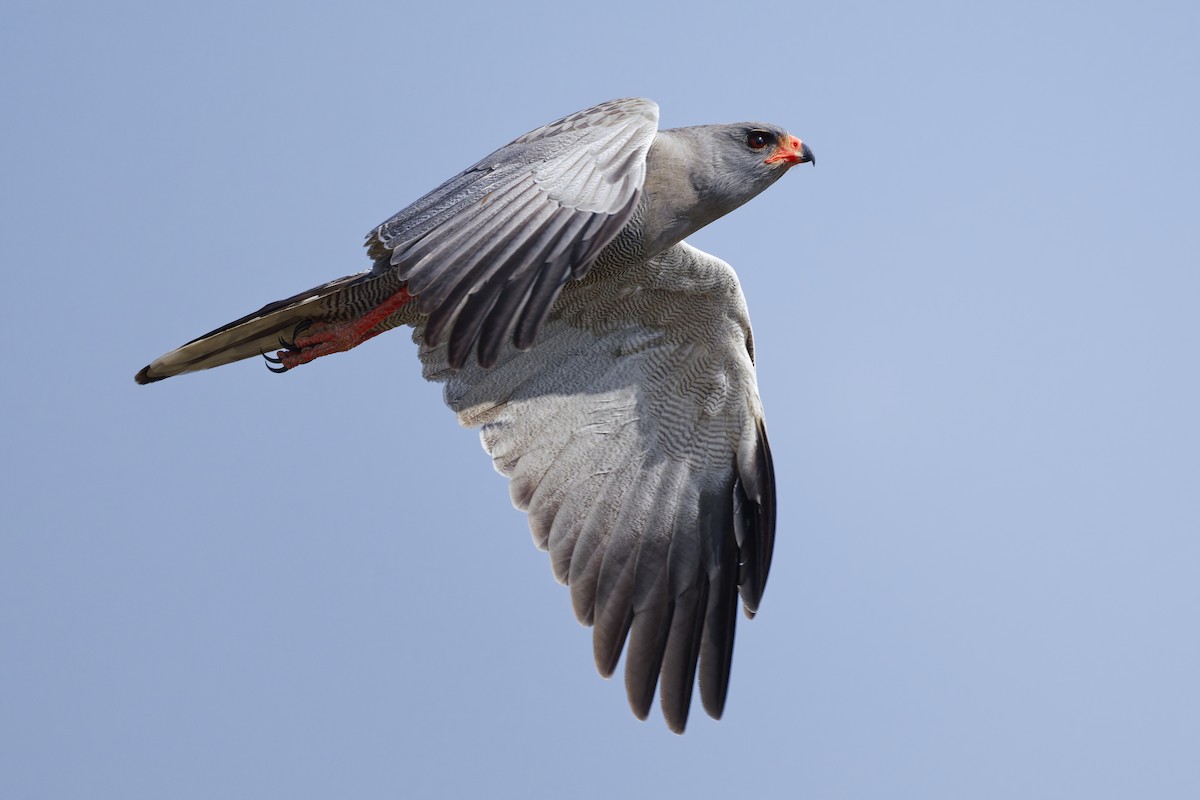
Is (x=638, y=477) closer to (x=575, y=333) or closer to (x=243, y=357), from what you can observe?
(x=575, y=333)

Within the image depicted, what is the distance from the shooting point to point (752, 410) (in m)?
9.14

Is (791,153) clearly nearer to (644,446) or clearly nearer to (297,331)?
(644,446)

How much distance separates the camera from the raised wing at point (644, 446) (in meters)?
8.72

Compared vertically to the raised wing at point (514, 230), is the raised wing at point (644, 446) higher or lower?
lower

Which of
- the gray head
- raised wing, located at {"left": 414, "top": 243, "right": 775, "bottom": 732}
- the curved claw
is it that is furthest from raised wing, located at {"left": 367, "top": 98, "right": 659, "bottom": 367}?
raised wing, located at {"left": 414, "top": 243, "right": 775, "bottom": 732}

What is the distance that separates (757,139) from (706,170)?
427 mm

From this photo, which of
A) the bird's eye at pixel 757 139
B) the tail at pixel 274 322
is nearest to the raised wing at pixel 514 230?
the bird's eye at pixel 757 139

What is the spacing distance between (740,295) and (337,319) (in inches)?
97.3

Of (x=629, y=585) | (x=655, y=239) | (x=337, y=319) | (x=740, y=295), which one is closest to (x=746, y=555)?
(x=629, y=585)

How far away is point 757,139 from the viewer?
7.95m

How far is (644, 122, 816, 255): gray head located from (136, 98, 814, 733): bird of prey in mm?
11

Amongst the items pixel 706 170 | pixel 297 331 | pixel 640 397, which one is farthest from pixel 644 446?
pixel 297 331

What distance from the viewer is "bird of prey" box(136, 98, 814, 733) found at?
7797 mm

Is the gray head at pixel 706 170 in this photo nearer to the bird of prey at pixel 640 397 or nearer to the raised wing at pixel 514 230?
the bird of prey at pixel 640 397
